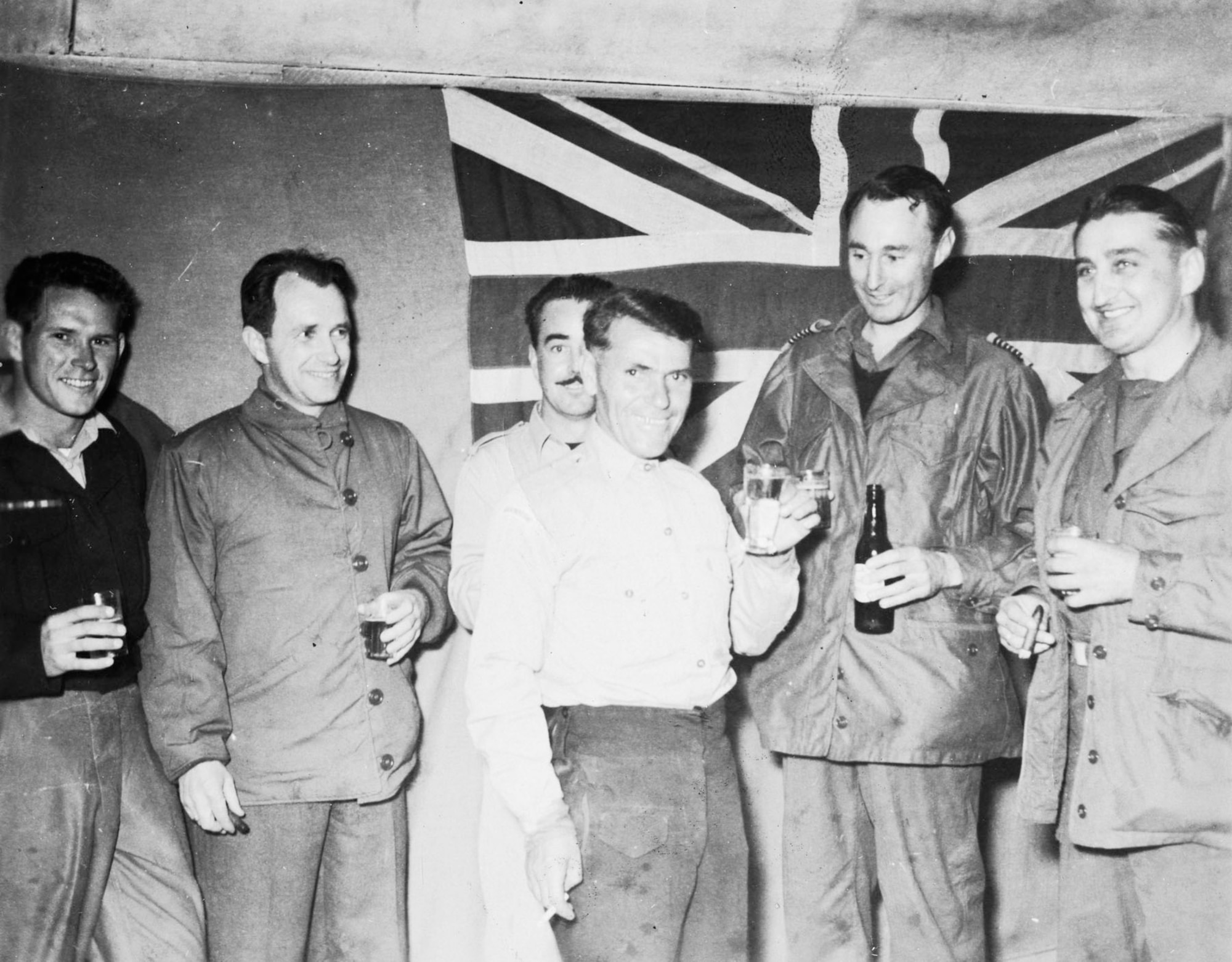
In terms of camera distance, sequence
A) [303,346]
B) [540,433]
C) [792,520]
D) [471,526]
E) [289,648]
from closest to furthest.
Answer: [792,520]
[289,648]
[303,346]
[471,526]
[540,433]

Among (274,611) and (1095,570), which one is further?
(274,611)

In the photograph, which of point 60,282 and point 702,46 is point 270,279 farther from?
point 702,46

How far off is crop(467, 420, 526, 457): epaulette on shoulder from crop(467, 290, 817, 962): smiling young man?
0.84 meters

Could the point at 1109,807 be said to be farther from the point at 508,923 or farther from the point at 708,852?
the point at 508,923

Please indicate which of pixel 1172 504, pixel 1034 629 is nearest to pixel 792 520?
pixel 1034 629

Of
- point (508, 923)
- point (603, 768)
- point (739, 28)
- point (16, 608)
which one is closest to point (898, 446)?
point (603, 768)

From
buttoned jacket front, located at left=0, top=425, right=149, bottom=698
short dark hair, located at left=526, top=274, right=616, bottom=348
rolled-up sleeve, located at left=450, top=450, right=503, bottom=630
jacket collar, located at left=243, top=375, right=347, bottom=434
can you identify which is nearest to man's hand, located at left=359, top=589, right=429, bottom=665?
rolled-up sleeve, located at left=450, top=450, right=503, bottom=630

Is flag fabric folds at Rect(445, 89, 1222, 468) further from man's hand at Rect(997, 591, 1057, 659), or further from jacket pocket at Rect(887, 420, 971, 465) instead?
man's hand at Rect(997, 591, 1057, 659)

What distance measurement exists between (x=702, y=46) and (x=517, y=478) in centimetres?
161

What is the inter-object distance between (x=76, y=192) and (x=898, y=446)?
2.56m

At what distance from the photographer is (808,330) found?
3701mm

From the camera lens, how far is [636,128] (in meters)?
3.89

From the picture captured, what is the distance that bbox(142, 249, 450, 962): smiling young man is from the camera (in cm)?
318

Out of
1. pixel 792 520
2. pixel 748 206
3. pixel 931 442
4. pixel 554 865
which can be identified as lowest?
pixel 554 865
